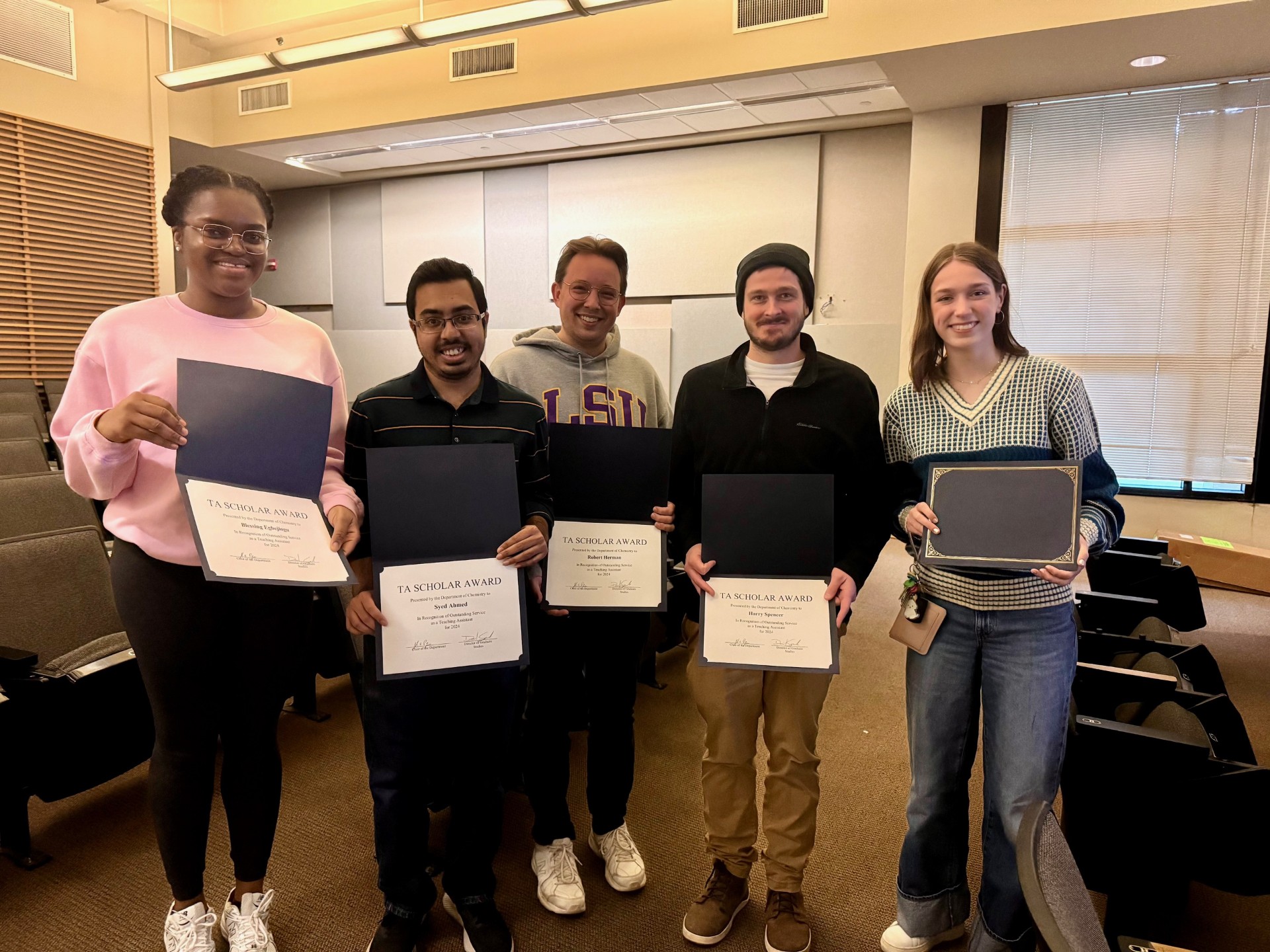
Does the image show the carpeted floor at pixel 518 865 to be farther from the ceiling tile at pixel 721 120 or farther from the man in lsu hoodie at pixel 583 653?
the ceiling tile at pixel 721 120

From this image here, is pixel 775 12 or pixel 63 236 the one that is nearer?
pixel 775 12

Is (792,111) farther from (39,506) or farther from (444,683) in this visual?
(444,683)

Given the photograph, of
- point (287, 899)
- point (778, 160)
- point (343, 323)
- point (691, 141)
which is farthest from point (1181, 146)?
point (343, 323)

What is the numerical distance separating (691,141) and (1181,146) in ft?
12.4

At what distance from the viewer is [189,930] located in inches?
68.1

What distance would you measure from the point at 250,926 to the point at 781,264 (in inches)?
75.1

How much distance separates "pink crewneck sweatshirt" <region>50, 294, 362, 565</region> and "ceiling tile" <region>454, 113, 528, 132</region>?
541 centimetres

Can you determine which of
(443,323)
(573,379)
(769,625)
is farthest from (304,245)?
(769,625)

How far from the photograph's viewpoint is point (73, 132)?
6383mm

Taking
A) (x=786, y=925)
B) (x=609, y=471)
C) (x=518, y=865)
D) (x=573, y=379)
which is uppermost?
(x=573, y=379)

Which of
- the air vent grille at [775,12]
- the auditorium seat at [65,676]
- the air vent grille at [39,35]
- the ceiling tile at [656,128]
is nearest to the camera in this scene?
the auditorium seat at [65,676]

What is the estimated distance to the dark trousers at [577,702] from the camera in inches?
78.8

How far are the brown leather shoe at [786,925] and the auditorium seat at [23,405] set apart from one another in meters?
5.63
